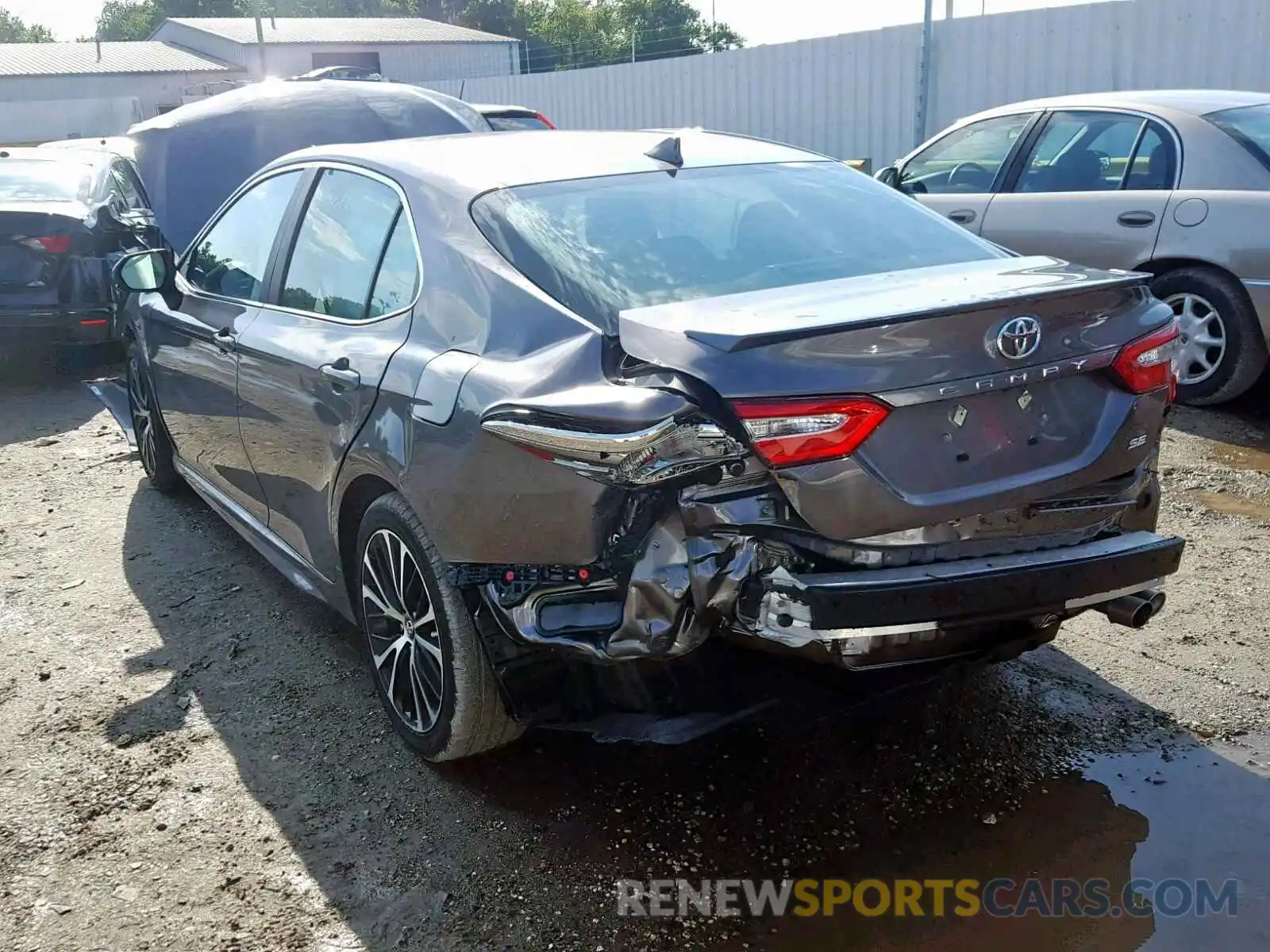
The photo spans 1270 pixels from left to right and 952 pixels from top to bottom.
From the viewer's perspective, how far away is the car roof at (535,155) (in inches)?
133

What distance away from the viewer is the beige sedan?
611 centimetres

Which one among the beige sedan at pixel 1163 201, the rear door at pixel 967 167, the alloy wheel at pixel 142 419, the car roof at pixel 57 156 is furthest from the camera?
the car roof at pixel 57 156

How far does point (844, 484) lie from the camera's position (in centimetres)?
249

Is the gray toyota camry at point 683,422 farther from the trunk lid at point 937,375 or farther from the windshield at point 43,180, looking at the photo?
the windshield at point 43,180

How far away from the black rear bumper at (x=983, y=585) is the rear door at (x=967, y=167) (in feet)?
16.4

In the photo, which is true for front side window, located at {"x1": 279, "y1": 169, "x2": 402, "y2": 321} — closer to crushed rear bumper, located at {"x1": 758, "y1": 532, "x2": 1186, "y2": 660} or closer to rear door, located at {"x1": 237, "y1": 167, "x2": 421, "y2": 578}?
rear door, located at {"x1": 237, "y1": 167, "x2": 421, "y2": 578}

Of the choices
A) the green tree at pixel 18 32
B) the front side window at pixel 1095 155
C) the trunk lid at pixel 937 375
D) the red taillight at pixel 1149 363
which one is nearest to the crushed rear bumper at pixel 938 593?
the trunk lid at pixel 937 375

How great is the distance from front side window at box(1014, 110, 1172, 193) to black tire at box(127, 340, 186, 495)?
202 inches

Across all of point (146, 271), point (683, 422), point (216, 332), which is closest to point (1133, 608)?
point (683, 422)

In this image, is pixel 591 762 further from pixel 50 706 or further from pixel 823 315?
pixel 50 706

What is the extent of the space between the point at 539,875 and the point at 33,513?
4.17 meters

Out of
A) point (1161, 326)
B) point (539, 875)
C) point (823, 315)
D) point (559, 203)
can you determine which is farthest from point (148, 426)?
point (1161, 326)

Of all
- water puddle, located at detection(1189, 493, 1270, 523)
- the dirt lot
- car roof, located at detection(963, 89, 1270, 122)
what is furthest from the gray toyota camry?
car roof, located at detection(963, 89, 1270, 122)

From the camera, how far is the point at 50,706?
3.80m
